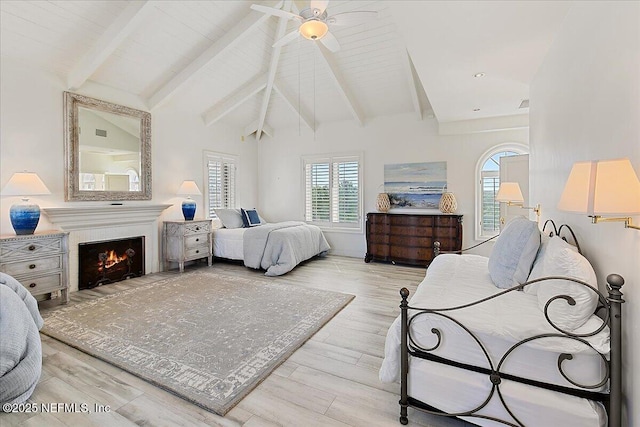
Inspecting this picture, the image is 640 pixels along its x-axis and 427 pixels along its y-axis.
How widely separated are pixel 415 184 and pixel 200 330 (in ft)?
15.6

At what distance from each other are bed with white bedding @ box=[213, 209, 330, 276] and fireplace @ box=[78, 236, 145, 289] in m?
1.37

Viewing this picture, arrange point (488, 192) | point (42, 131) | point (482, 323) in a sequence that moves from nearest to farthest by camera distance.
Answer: point (482, 323)
point (42, 131)
point (488, 192)

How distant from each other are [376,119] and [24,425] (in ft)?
21.1

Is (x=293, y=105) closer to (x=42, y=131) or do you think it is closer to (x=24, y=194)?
(x=42, y=131)

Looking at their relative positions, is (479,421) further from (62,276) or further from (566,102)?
(62,276)

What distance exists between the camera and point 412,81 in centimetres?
498

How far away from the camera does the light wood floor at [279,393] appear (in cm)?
185

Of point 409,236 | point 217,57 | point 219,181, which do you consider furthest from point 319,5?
point 219,181

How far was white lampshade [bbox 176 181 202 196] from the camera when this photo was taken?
18.4 feet

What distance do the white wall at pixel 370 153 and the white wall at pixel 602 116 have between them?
9.84ft

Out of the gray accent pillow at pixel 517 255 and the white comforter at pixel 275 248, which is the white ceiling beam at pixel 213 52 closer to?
the white comforter at pixel 275 248

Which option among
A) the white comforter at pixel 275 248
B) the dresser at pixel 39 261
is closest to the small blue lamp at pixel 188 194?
the white comforter at pixel 275 248

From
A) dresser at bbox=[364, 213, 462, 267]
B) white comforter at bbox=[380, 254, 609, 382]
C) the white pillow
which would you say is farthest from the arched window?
the white pillow

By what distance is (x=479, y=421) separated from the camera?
5.50 feet
